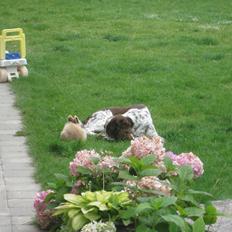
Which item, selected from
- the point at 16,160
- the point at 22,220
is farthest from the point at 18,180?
the point at 22,220

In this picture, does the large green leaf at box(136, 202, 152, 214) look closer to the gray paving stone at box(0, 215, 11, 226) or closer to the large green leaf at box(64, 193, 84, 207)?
the large green leaf at box(64, 193, 84, 207)

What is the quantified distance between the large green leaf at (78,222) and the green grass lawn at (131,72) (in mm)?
1684

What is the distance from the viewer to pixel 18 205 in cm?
684

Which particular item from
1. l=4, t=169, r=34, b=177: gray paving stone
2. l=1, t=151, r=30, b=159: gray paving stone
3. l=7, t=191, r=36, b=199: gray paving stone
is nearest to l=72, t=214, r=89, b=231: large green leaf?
l=7, t=191, r=36, b=199: gray paving stone

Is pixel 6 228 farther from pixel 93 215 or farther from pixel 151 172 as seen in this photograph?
pixel 151 172

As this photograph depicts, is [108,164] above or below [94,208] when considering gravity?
above

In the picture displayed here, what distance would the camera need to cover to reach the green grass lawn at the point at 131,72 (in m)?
8.82

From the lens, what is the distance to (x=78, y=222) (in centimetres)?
563

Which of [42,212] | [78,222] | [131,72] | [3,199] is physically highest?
[78,222]

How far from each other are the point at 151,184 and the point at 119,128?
319 centimetres

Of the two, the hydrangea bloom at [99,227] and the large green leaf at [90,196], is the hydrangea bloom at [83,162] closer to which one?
the large green leaf at [90,196]

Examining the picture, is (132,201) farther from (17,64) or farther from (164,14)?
(164,14)

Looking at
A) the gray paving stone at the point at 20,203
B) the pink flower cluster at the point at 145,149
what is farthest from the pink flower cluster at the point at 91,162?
the gray paving stone at the point at 20,203

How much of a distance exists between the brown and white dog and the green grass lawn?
16 cm
